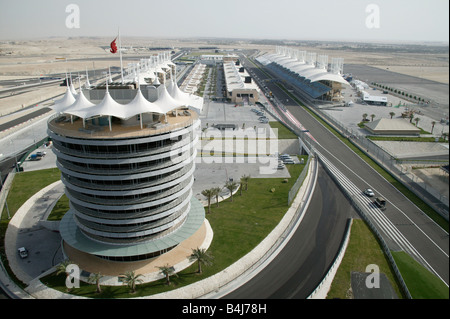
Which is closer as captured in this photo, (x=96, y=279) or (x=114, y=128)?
(x=96, y=279)

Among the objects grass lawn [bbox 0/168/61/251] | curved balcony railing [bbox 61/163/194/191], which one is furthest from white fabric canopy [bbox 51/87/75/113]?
grass lawn [bbox 0/168/61/251]

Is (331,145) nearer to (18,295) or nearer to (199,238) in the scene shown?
(199,238)

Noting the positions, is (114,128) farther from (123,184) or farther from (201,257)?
(201,257)

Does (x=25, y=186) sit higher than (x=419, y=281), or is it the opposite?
(x=25, y=186)

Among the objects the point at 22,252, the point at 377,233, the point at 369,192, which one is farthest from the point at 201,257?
the point at 369,192

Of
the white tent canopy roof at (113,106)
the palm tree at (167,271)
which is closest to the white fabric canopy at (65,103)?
the white tent canopy roof at (113,106)

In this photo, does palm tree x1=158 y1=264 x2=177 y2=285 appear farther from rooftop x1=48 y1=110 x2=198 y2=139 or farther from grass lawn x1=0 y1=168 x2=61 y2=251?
grass lawn x1=0 y1=168 x2=61 y2=251

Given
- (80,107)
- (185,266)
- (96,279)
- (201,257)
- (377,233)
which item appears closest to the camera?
(96,279)
